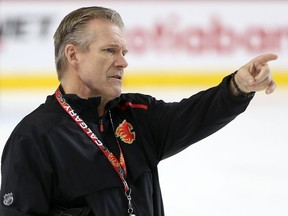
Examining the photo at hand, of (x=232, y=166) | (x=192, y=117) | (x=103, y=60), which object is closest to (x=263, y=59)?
(x=192, y=117)

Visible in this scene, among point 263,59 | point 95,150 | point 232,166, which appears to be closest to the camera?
point 263,59

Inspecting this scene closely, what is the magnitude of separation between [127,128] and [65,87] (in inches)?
8.2

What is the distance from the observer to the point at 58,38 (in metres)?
1.68

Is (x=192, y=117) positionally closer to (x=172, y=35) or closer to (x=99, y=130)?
(x=99, y=130)

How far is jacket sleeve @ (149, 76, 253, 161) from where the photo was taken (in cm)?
157

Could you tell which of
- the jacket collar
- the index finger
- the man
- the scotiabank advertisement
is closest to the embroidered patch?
the man

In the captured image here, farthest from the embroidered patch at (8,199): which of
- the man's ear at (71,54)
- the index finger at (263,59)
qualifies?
the index finger at (263,59)

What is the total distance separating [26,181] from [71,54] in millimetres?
382

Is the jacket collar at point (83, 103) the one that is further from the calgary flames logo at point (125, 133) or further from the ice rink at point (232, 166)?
the ice rink at point (232, 166)

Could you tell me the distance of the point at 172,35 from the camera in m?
4.86

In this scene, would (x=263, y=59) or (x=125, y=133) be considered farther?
(x=125, y=133)

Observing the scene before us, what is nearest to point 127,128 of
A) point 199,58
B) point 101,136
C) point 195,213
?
point 101,136

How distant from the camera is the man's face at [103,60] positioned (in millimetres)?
1638

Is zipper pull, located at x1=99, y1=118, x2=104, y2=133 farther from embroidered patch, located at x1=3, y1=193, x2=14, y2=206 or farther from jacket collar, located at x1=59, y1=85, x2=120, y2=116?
embroidered patch, located at x1=3, y1=193, x2=14, y2=206
